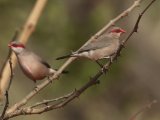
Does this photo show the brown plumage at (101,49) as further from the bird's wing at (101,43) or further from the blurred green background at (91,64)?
the blurred green background at (91,64)

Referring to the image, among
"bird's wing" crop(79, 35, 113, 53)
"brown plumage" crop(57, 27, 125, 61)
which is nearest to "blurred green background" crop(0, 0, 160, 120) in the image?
"bird's wing" crop(79, 35, 113, 53)

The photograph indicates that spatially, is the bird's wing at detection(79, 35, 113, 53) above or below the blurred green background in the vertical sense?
below

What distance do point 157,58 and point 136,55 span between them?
0.66 m

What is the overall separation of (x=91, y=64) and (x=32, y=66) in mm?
3699

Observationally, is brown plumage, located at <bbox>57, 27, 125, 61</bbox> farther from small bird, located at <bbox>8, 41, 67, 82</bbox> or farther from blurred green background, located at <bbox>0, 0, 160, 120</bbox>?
blurred green background, located at <bbox>0, 0, 160, 120</bbox>

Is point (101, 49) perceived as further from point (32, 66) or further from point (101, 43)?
point (32, 66)

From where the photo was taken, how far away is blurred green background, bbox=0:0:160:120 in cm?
920

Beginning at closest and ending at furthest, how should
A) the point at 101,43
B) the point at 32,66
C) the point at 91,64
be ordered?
the point at 32,66
the point at 101,43
the point at 91,64

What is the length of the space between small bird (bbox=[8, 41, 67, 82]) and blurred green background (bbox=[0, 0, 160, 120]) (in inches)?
105

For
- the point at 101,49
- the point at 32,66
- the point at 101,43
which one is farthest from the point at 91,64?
the point at 32,66

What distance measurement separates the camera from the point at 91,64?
9.27 metres

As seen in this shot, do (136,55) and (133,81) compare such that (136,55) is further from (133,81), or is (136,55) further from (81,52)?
(81,52)

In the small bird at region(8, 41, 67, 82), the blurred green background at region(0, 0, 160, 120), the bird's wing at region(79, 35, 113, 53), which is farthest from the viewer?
the blurred green background at region(0, 0, 160, 120)

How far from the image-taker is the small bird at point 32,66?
17.9ft
